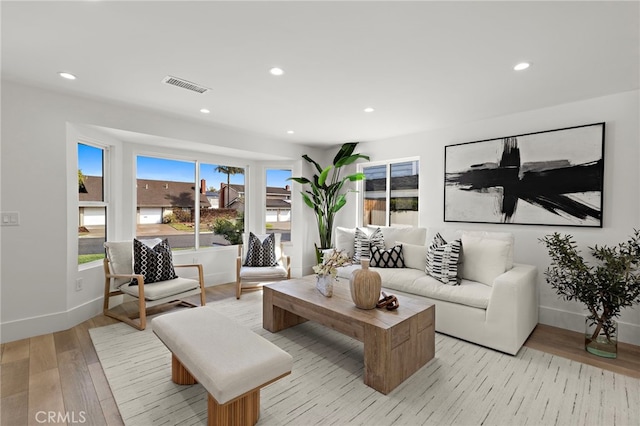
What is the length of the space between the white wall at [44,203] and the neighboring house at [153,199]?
51 cm

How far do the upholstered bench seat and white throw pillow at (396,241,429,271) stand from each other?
267 centimetres

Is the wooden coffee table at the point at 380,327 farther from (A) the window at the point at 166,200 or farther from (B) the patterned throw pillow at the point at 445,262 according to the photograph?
(A) the window at the point at 166,200

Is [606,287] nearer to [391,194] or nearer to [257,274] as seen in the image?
[391,194]

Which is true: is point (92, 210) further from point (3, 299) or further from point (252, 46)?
point (252, 46)

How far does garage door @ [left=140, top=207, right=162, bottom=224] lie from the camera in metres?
4.38

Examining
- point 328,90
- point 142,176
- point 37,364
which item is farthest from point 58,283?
point 328,90

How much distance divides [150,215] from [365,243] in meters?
3.22

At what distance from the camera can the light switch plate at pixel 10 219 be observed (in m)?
2.78

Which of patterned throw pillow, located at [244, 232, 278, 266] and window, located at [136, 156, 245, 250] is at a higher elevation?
window, located at [136, 156, 245, 250]

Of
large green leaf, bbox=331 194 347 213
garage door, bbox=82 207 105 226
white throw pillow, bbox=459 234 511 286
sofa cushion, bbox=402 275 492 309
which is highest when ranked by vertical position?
large green leaf, bbox=331 194 347 213

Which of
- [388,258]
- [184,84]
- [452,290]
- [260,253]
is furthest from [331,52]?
[260,253]

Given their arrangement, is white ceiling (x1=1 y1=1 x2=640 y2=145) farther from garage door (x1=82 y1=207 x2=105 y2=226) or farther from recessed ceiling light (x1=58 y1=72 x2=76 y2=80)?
garage door (x1=82 y1=207 x2=105 y2=226)

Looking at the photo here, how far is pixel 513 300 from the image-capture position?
102 inches

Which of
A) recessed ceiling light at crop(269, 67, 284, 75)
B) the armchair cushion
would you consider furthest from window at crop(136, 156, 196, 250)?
recessed ceiling light at crop(269, 67, 284, 75)
